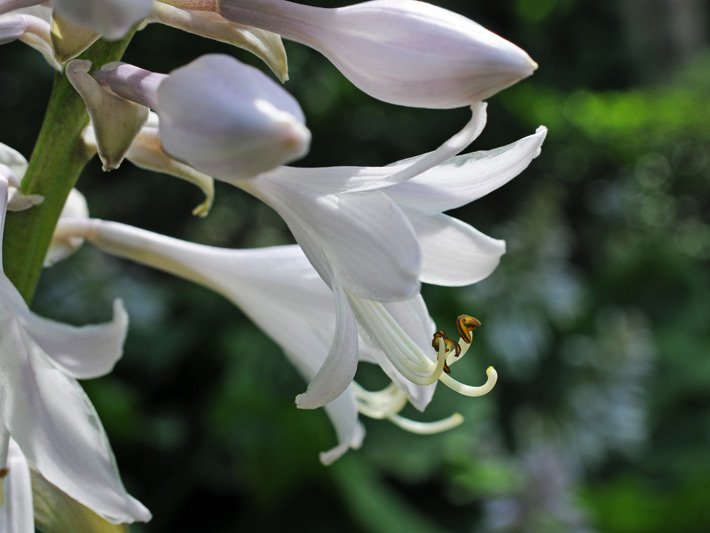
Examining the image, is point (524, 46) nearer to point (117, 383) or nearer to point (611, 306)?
point (611, 306)

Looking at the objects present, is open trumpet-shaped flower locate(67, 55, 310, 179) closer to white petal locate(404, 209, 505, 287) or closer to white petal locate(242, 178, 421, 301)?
white petal locate(242, 178, 421, 301)

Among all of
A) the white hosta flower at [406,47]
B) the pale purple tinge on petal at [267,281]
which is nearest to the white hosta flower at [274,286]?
the pale purple tinge on petal at [267,281]

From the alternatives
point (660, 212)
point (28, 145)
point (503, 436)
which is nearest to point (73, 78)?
point (503, 436)

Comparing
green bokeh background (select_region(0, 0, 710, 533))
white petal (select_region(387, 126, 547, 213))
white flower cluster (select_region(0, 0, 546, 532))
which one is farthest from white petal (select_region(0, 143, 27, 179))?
green bokeh background (select_region(0, 0, 710, 533))

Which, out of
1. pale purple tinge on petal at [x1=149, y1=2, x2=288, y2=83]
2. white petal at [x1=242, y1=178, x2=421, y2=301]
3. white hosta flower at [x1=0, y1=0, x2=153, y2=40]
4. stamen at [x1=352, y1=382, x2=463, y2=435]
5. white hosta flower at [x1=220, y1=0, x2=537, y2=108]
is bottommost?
stamen at [x1=352, y1=382, x2=463, y2=435]

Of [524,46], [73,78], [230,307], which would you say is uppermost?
[73,78]

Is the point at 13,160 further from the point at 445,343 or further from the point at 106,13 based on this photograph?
the point at 445,343

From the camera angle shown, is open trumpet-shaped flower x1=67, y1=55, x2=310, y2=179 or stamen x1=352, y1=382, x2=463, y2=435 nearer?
open trumpet-shaped flower x1=67, y1=55, x2=310, y2=179
